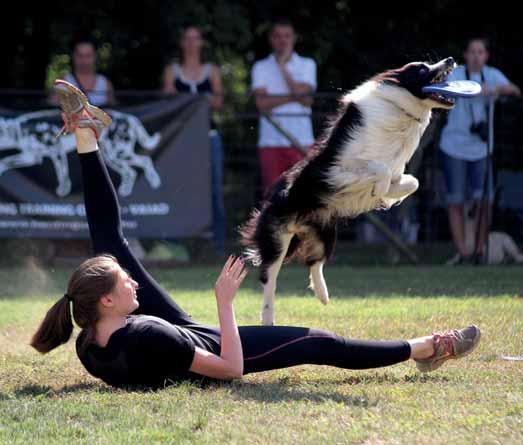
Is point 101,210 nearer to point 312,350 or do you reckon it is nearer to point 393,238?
point 312,350

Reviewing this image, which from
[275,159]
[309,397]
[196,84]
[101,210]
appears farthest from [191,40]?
[309,397]

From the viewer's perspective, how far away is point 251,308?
6.88 metres

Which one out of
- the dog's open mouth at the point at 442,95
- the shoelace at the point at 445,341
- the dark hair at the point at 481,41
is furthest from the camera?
the dark hair at the point at 481,41

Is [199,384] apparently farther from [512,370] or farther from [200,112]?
[200,112]

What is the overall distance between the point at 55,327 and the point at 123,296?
0.41 metres


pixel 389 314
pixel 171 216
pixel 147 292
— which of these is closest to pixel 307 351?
pixel 147 292

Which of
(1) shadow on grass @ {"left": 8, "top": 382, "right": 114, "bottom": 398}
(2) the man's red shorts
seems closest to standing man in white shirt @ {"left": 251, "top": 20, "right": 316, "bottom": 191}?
(2) the man's red shorts

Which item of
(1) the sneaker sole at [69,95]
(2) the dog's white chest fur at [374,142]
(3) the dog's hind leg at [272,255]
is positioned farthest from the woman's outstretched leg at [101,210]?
(2) the dog's white chest fur at [374,142]

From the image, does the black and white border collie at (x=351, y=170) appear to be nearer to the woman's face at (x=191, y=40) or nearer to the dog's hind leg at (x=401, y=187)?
the dog's hind leg at (x=401, y=187)

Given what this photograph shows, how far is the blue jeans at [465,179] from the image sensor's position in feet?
31.6

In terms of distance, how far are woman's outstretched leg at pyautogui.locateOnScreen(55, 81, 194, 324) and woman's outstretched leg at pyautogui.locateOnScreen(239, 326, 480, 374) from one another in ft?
1.26

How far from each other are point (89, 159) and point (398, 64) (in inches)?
315

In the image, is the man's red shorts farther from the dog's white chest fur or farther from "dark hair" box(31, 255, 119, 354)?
"dark hair" box(31, 255, 119, 354)

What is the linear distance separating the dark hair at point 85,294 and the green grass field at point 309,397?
1.01ft
